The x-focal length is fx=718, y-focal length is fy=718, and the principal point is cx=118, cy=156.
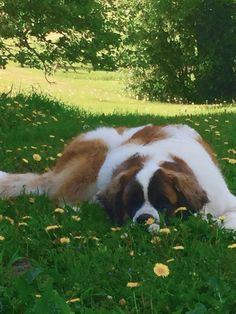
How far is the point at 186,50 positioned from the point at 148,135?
18461 millimetres

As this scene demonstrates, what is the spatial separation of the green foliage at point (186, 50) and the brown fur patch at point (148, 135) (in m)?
16.3

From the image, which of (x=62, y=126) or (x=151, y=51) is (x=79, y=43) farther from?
(x=151, y=51)

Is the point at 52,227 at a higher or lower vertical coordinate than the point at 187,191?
lower

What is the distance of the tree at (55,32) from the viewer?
11269 mm

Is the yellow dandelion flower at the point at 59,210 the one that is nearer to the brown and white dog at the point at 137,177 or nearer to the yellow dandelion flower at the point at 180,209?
the brown and white dog at the point at 137,177

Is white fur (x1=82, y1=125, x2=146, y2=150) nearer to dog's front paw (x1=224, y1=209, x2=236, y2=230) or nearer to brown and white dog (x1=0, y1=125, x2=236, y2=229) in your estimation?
brown and white dog (x1=0, y1=125, x2=236, y2=229)

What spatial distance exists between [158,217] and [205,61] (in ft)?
62.1

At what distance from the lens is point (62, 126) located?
9219 mm

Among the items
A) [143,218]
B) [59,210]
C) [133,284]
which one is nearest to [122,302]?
[133,284]

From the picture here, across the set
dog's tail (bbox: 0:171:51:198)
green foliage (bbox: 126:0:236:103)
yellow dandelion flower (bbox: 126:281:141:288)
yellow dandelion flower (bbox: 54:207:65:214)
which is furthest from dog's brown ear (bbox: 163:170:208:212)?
green foliage (bbox: 126:0:236:103)

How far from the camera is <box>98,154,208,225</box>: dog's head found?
14.6 ft

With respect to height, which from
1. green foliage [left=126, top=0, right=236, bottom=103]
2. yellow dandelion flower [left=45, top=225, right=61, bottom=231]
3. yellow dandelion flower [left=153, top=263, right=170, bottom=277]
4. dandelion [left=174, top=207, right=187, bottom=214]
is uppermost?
yellow dandelion flower [left=153, top=263, right=170, bottom=277]

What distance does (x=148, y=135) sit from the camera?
5484mm

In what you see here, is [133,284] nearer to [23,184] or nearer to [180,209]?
[180,209]
